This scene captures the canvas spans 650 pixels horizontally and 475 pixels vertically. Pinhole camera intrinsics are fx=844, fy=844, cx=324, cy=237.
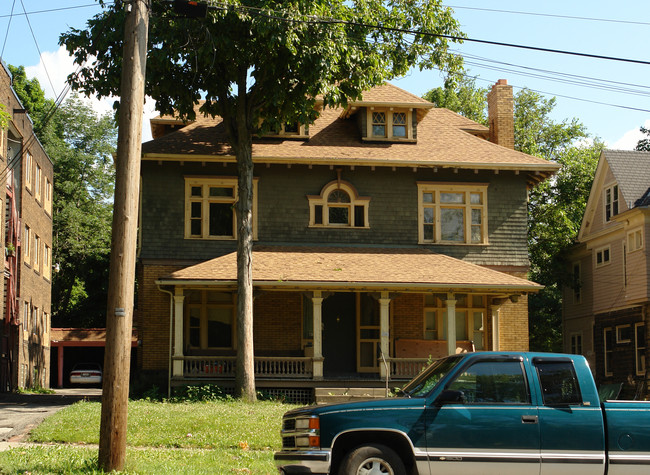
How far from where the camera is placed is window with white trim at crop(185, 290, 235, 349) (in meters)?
26.9

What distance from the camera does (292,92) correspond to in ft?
75.5

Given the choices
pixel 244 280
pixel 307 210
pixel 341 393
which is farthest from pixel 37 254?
pixel 341 393

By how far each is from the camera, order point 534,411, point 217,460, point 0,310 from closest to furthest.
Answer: point 534,411, point 217,460, point 0,310

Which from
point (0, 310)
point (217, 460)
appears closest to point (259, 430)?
point (217, 460)

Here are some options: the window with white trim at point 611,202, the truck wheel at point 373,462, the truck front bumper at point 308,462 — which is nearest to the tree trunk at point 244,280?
the truck front bumper at point 308,462

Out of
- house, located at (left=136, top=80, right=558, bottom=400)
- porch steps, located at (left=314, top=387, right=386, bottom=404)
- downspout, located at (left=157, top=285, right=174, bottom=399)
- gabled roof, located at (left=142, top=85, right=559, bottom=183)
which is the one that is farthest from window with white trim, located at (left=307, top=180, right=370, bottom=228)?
porch steps, located at (left=314, top=387, right=386, bottom=404)

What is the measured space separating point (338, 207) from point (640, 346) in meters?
13.5

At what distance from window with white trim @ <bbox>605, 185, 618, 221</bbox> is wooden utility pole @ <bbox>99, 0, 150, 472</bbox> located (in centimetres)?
2639

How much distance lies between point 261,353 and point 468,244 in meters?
7.67

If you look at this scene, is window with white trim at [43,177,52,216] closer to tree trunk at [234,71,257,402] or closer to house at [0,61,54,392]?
house at [0,61,54,392]

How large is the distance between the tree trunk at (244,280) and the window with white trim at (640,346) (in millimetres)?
16616

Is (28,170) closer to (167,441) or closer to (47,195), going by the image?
(47,195)

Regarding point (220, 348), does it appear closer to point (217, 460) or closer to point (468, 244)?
point (468, 244)

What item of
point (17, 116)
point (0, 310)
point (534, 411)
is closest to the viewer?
point (534, 411)
